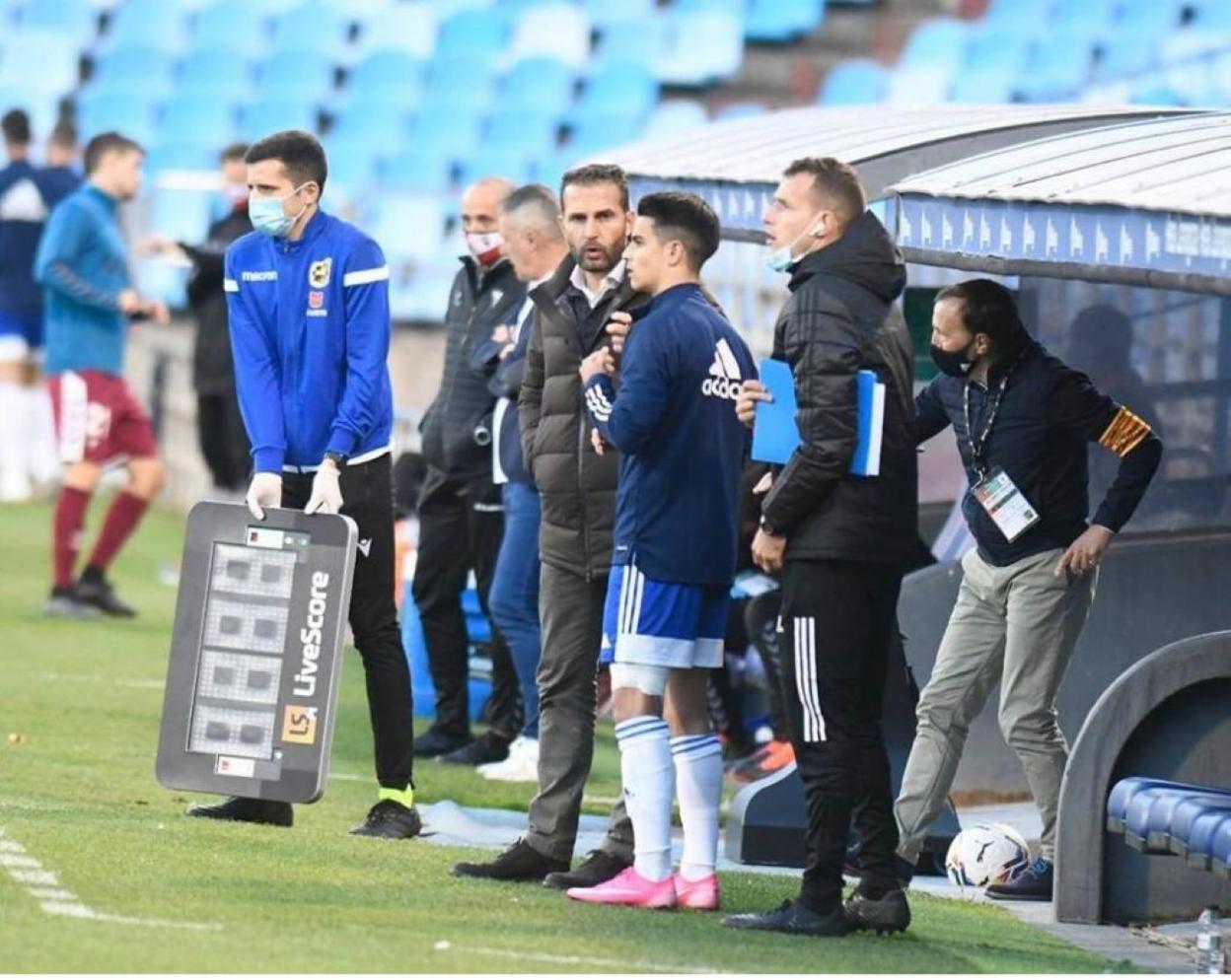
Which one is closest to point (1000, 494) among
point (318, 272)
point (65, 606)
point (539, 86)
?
point (318, 272)

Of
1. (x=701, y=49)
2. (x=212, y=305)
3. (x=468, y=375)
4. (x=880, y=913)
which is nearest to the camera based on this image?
(x=880, y=913)

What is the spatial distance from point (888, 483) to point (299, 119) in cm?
1856

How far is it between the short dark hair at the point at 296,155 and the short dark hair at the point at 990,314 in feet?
6.32

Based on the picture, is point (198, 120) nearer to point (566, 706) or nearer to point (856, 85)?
point (856, 85)

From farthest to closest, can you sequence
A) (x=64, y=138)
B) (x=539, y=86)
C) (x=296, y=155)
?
(x=539, y=86), (x=64, y=138), (x=296, y=155)

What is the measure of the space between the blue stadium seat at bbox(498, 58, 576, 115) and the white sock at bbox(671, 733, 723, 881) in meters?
18.0

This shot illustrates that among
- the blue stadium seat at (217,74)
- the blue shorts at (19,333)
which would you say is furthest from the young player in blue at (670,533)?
the blue stadium seat at (217,74)

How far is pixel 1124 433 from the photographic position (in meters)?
8.28

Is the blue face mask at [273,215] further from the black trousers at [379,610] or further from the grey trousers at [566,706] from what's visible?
the grey trousers at [566,706]

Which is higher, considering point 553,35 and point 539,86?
point 553,35

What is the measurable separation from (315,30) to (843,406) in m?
20.0

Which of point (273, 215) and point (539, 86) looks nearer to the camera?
point (273, 215)

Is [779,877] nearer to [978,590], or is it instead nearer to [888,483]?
[978,590]

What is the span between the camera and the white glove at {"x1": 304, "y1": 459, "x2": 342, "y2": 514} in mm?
8008
